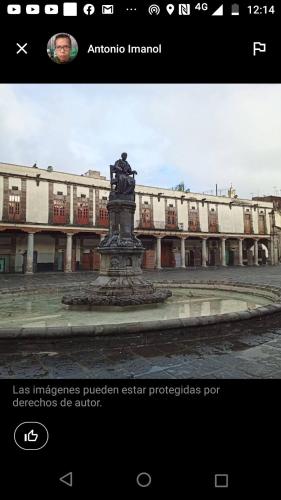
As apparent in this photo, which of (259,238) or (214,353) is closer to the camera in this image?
(214,353)

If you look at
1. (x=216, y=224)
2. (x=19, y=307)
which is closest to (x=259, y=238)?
(x=216, y=224)

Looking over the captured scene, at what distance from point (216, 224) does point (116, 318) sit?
109 feet

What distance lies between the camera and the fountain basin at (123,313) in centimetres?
395

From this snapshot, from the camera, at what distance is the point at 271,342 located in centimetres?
424

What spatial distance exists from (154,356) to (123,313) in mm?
2681

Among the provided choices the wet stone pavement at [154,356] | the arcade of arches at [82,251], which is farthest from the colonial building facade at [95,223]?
A: the wet stone pavement at [154,356]
